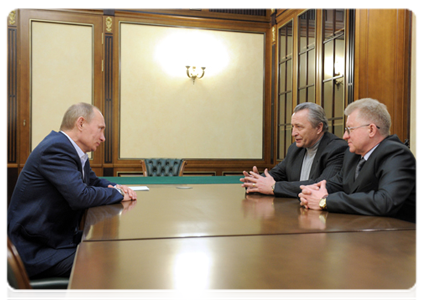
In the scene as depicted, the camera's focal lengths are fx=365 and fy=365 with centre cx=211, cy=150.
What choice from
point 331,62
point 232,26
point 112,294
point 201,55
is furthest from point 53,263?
point 232,26

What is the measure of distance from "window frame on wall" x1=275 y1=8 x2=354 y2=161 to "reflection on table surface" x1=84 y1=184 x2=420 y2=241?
10.4ft

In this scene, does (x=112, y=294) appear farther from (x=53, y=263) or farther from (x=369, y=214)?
(x=369, y=214)

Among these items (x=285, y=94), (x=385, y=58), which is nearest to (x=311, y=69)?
(x=285, y=94)

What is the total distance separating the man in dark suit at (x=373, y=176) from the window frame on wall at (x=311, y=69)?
286 centimetres

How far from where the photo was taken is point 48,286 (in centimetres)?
174

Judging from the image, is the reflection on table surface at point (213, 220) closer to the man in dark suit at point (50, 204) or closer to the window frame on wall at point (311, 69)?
the man in dark suit at point (50, 204)

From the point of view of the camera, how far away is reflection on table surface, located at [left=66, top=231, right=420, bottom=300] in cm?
79

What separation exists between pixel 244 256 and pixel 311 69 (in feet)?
17.3

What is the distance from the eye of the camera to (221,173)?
7129 millimetres

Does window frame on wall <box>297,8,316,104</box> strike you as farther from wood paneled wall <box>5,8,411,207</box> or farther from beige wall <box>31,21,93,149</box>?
beige wall <box>31,21,93,149</box>

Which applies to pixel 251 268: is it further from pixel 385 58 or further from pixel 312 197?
pixel 385 58

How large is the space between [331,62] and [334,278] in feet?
16.1

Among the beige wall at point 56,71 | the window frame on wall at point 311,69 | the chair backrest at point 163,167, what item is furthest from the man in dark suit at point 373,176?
the beige wall at point 56,71

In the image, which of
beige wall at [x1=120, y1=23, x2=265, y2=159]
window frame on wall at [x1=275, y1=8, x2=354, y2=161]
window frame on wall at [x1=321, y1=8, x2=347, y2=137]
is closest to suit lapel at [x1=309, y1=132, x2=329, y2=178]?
window frame on wall at [x1=275, y1=8, x2=354, y2=161]
